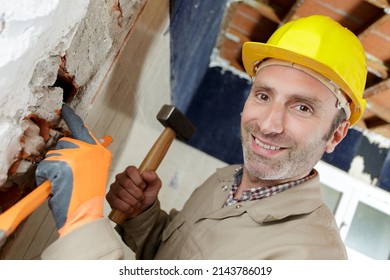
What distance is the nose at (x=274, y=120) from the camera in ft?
4.39

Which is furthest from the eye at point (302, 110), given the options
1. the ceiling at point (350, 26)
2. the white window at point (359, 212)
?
the white window at point (359, 212)

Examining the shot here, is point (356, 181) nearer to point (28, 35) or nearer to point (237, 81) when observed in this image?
point (237, 81)

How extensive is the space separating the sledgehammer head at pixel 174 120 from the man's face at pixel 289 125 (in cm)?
39

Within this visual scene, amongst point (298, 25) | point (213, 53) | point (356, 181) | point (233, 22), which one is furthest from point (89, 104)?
point (356, 181)

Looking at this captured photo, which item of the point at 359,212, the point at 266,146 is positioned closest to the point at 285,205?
the point at 266,146

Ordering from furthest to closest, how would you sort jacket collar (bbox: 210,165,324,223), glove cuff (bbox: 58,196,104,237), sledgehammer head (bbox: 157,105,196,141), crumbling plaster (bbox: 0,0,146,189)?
1. sledgehammer head (bbox: 157,105,196,141)
2. jacket collar (bbox: 210,165,324,223)
3. glove cuff (bbox: 58,196,104,237)
4. crumbling plaster (bbox: 0,0,146,189)

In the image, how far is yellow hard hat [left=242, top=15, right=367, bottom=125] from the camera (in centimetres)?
135

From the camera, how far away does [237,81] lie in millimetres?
4328

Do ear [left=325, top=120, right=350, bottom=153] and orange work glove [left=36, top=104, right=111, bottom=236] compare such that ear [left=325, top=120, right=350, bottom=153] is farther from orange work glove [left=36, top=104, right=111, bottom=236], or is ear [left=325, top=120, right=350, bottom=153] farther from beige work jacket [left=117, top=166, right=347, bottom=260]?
orange work glove [left=36, top=104, right=111, bottom=236]

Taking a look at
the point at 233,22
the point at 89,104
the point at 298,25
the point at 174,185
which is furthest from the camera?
the point at 174,185

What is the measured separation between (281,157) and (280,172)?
0.06m

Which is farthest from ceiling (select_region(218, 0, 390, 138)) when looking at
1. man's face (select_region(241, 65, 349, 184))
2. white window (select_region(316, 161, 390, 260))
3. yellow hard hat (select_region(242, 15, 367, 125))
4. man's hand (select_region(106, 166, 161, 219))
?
man's hand (select_region(106, 166, 161, 219))

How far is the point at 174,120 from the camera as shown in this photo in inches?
64.1
